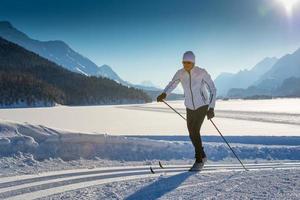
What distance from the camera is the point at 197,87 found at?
304 inches

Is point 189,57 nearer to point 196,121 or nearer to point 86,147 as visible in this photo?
point 196,121

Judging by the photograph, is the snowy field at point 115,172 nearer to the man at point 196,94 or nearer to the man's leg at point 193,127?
the man's leg at point 193,127

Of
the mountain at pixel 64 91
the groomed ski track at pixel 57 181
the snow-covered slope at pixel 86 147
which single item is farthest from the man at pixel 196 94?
the mountain at pixel 64 91

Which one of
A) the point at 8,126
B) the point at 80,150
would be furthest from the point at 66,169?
the point at 8,126

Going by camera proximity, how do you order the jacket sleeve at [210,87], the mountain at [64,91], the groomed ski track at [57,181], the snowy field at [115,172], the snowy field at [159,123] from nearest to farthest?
the snowy field at [115,172], the groomed ski track at [57,181], the jacket sleeve at [210,87], the snowy field at [159,123], the mountain at [64,91]

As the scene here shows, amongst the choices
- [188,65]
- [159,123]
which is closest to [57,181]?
[188,65]

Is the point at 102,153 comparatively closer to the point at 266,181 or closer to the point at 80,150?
the point at 80,150

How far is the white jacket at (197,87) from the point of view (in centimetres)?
771

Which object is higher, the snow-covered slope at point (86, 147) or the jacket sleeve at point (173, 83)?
the jacket sleeve at point (173, 83)

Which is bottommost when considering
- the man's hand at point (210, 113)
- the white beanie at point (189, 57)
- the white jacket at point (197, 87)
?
the man's hand at point (210, 113)

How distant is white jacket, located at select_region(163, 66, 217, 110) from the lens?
303 inches

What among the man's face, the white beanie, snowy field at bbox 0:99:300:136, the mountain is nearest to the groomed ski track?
the man's face

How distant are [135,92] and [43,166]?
558 feet

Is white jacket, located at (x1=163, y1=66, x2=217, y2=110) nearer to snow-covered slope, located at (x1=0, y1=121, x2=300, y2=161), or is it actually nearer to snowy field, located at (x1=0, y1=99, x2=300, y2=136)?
snow-covered slope, located at (x1=0, y1=121, x2=300, y2=161)
